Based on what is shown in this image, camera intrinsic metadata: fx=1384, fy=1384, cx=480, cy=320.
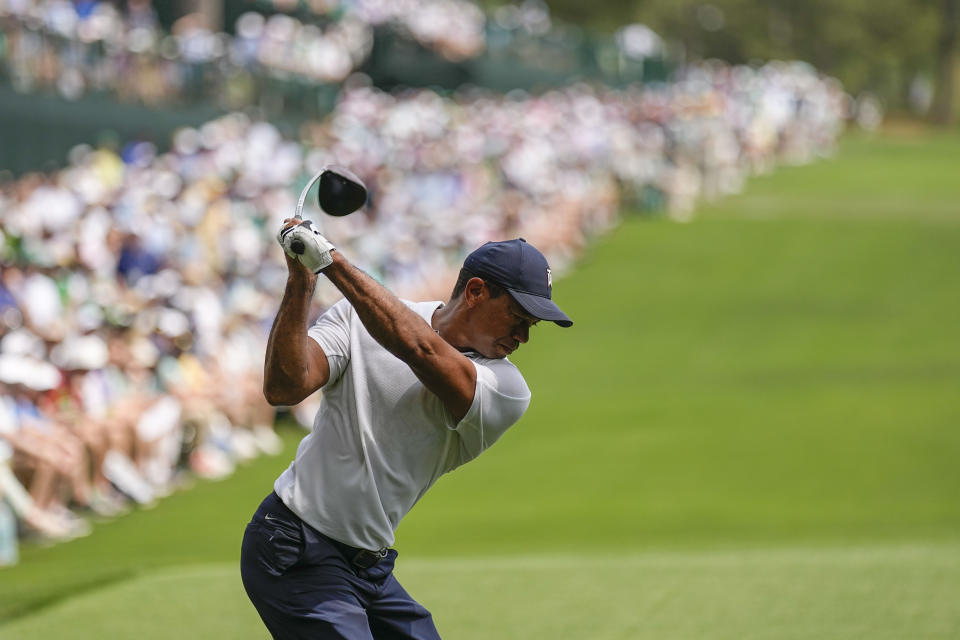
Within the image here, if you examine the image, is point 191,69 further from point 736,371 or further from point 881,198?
point 881,198

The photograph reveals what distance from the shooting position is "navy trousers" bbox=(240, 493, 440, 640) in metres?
3.97

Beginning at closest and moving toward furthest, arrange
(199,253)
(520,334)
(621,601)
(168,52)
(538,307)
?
1. (538,307)
2. (520,334)
3. (621,601)
4. (199,253)
5. (168,52)

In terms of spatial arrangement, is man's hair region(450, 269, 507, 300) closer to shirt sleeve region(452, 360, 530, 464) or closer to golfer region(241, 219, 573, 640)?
golfer region(241, 219, 573, 640)

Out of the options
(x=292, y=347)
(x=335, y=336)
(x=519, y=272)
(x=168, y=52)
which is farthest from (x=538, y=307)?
(x=168, y=52)

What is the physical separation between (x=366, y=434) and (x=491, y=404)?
37 cm

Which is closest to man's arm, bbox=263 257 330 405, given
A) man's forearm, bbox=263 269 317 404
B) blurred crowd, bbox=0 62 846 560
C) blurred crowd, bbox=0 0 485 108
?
man's forearm, bbox=263 269 317 404

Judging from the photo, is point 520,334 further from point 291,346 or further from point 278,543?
point 278,543

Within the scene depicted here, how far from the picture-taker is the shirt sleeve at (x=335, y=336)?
3.92 meters

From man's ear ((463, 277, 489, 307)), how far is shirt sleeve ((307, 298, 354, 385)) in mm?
343

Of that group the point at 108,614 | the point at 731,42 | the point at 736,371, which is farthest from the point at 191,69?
the point at 731,42

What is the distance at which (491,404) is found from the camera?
3.94 meters

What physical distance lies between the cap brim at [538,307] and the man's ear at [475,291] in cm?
9

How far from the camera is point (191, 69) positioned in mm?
20766

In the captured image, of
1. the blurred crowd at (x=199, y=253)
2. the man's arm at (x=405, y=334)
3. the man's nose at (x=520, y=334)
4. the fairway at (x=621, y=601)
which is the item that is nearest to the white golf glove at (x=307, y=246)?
the man's arm at (x=405, y=334)
